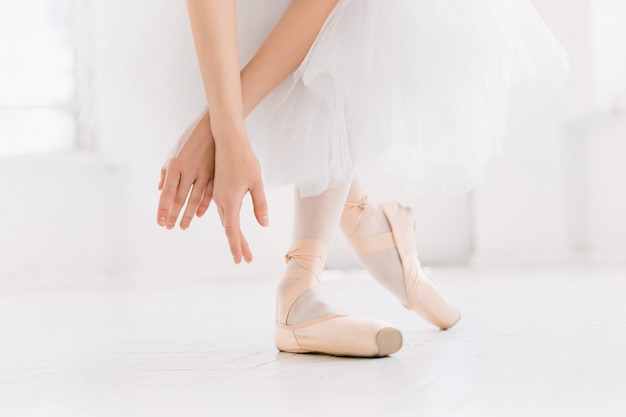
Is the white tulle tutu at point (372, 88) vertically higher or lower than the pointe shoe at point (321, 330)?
higher

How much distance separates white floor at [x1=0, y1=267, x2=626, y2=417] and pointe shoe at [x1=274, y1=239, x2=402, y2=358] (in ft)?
0.05

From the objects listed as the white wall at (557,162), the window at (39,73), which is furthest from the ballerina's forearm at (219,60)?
the window at (39,73)

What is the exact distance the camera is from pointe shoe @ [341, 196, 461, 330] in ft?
3.97

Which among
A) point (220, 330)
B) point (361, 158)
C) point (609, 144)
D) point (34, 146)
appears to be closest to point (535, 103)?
point (361, 158)

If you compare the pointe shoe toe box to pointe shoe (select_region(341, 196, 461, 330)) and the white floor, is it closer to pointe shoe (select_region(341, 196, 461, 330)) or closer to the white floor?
the white floor

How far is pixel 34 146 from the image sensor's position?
3160 millimetres

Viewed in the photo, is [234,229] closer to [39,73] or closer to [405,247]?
[405,247]

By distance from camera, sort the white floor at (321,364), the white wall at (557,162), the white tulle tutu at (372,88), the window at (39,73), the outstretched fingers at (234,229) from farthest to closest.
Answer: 1. the window at (39,73)
2. the white wall at (557,162)
3. the white tulle tutu at (372,88)
4. the outstretched fingers at (234,229)
5. the white floor at (321,364)

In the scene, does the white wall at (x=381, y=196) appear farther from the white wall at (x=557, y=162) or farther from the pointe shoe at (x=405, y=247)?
the pointe shoe at (x=405, y=247)

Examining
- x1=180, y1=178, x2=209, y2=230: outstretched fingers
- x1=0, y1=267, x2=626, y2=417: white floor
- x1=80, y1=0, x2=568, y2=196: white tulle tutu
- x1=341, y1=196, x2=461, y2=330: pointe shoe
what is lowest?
x1=0, y1=267, x2=626, y2=417: white floor

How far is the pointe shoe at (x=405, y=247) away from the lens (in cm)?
121

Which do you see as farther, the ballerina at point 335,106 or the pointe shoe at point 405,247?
the pointe shoe at point 405,247

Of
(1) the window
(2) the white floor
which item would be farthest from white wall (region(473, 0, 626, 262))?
(1) the window

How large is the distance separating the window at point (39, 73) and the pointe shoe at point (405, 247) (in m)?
2.22
